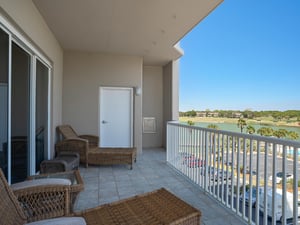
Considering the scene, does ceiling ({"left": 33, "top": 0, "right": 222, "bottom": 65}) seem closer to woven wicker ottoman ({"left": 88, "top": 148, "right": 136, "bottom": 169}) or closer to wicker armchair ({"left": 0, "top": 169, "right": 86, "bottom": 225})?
woven wicker ottoman ({"left": 88, "top": 148, "right": 136, "bottom": 169})

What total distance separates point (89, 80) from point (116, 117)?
1.28 meters

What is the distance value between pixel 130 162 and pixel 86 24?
113 inches

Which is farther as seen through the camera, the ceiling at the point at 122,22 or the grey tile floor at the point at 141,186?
the ceiling at the point at 122,22

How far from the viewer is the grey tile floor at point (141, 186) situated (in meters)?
2.68

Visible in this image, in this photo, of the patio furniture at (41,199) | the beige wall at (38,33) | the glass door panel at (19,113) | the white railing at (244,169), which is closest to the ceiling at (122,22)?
the beige wall at (38,33)

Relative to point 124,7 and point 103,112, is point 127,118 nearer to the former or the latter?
point 103,112

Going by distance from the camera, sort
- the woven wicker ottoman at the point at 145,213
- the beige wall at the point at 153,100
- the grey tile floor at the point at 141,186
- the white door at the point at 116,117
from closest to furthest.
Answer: the woven wicker ottoman at the point at 145,213
the grey tile floor at the point at 141,186
the white door at the point at 116,117
the beige wall at the point at 153,100

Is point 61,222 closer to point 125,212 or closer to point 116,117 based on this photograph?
point 125,212

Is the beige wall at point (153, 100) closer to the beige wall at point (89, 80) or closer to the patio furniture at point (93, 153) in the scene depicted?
the beige wall at point (89, 80)

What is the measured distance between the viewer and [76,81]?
5961mm

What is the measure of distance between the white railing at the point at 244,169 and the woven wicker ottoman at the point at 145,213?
2.54ft

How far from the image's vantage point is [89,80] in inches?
238

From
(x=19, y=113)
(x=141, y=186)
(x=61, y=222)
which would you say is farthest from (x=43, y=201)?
(x=141, y=186)

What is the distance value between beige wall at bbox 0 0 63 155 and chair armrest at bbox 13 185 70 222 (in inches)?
72.4
